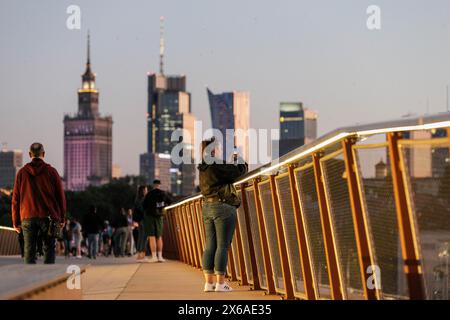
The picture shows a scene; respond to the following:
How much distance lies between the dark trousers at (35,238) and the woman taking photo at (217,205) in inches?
63.3

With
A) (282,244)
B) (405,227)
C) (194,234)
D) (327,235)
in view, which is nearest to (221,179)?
(282,244)

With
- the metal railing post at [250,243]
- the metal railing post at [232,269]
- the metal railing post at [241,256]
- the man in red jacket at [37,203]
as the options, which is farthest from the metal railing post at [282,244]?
the metal railing post at [232,269]

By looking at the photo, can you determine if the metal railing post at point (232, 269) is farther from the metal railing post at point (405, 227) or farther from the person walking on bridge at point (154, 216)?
the metal railing post at point (405, 227)

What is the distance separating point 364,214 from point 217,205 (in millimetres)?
4863

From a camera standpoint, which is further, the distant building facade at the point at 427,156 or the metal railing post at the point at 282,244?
the metal railing post at the point at 282,244

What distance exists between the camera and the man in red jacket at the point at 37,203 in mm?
11750

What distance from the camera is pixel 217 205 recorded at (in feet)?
40.8

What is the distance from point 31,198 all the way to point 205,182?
176 centimetres

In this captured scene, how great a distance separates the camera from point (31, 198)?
38.7ft

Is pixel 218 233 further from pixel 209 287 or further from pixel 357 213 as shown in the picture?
pixel 357 213

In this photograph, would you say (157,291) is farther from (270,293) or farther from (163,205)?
(163,205)

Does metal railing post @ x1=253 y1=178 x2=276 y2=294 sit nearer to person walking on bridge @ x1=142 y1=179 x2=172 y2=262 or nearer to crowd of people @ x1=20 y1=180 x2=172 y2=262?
crowd of people @ x1=20 y1=180 x2=172 y2=262

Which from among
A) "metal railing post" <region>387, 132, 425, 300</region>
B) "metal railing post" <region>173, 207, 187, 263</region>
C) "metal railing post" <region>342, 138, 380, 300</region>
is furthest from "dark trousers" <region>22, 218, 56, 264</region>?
"metal railing post" <region>173, 207, 187, 263</region>

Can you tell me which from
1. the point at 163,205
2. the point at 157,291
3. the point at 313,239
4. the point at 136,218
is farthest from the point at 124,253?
the point at 313,239
